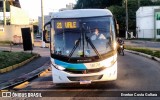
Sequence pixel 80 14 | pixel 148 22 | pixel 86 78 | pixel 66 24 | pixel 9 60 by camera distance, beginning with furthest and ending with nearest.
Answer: pixel 148 22 → pixel 9 60 → pixel 80 14 → pixel 66 24 → pixel 86 78

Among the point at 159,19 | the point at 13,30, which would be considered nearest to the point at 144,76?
the point at 13,30

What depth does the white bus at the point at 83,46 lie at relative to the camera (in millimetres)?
13578

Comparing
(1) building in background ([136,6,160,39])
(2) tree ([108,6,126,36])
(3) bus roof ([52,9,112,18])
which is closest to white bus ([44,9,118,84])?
(3) bus roof ([52,9,112,18])

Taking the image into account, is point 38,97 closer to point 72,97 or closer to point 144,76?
point 72,97

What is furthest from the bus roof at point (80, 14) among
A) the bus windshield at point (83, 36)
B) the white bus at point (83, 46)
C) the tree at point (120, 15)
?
the tree at point (120, 15)

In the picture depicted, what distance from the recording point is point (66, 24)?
14.3m

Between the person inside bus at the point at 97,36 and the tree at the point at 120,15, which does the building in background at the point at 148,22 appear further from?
the person inside bus at the point at 97,36

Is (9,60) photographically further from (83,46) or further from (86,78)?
(86,78)

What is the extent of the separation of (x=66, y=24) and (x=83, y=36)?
0.77 metres

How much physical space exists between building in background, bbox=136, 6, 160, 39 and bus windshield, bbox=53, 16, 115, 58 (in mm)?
58312

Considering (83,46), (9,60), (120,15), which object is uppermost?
(120,15)

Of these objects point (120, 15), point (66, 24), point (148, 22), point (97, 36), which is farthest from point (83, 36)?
point (120, 15)

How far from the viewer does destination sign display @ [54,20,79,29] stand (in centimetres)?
1426

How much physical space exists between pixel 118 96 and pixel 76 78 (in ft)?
6.47
